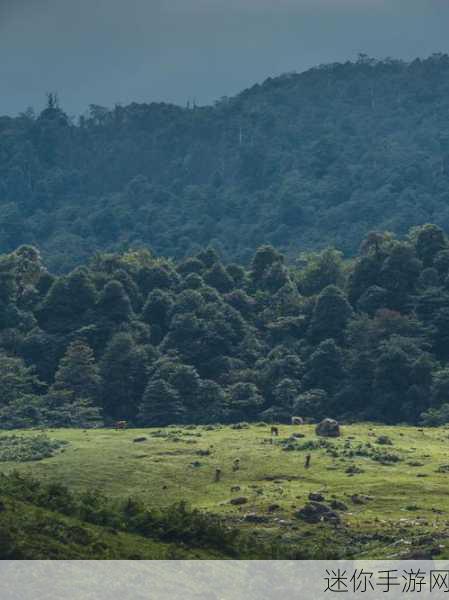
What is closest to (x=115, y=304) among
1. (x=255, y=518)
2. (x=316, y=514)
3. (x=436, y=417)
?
(x=436, y=417)

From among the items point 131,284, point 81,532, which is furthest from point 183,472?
point 131,284

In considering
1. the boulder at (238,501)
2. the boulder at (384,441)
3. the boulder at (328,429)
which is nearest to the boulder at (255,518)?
the boulder at (238,501)

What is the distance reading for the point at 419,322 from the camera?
135250 mm

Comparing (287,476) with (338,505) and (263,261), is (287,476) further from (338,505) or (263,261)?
(263,261)

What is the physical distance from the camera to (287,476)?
89.1 m

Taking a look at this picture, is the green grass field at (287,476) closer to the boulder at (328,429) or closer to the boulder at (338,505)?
the boulder at (338,505)

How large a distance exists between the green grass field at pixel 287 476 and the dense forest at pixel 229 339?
1321cm

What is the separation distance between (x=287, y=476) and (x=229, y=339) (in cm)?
5004

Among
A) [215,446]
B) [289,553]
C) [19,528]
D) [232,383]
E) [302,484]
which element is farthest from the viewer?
[232,383]

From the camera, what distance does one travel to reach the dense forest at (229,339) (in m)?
122

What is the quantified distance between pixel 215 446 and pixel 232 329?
141ft

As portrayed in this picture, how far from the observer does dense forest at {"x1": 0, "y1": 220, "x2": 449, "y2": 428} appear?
399 feet

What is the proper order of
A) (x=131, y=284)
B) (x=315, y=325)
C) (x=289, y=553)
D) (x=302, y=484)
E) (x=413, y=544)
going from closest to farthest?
(x=289, y=553), (x=413, y=544), (x=302, y=484), (x=315, y=325), (x=131, y=284)

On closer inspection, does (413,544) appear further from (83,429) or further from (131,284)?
(131,284)
